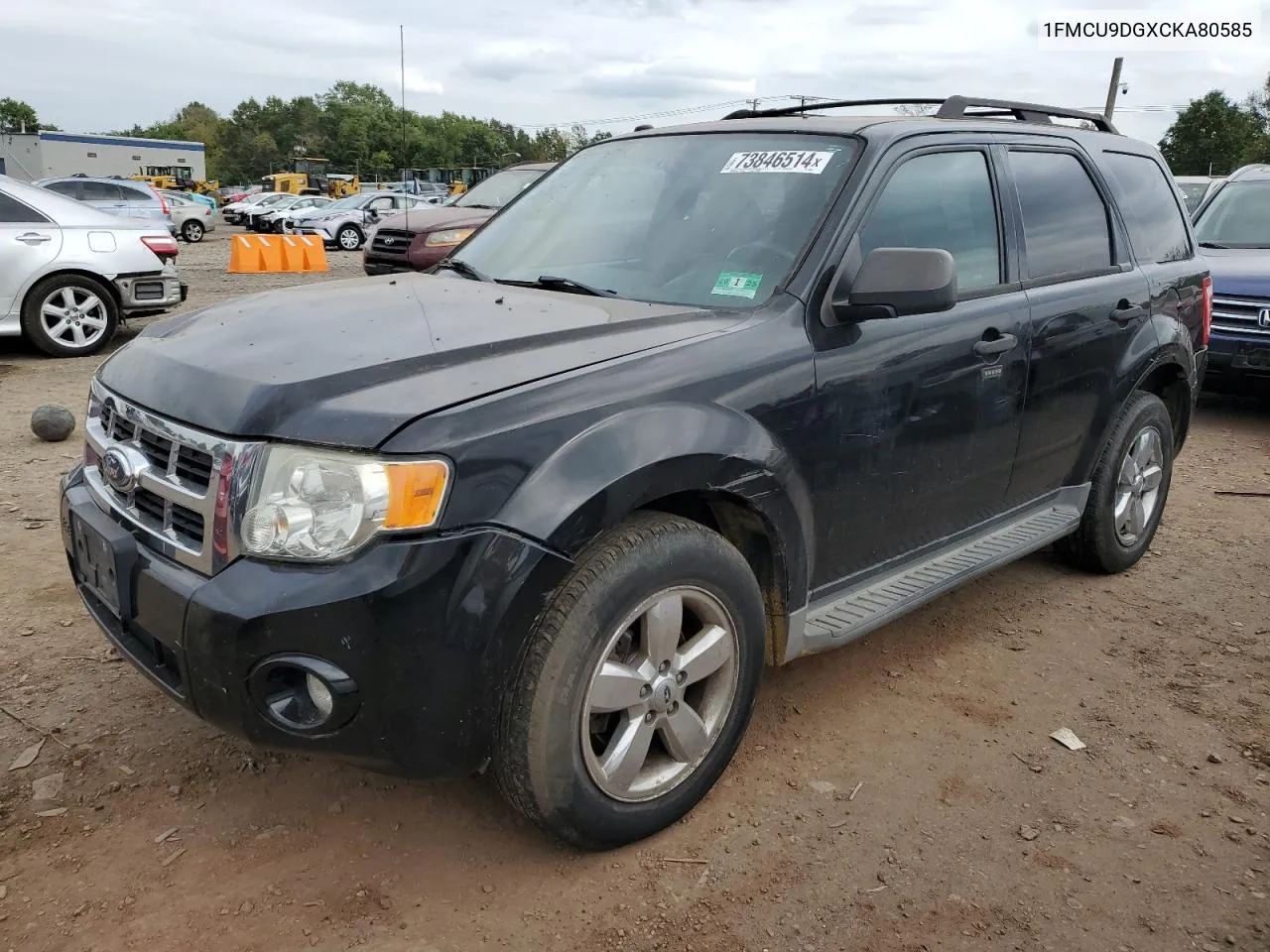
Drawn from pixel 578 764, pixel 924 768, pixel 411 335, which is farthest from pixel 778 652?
pixel 411 335

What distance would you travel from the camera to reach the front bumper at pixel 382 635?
206 cm

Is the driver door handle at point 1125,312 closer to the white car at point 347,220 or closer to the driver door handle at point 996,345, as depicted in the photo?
the driver door handle at point 996,345

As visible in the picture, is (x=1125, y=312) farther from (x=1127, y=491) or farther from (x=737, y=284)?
(x=737, y=284)

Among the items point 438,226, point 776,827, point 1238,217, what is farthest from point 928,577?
point 438,226

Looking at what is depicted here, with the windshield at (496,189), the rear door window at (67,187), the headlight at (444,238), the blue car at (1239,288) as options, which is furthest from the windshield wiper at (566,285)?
the rear door window at (67,187)

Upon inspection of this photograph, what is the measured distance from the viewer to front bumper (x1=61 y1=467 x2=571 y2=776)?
6.75 ft

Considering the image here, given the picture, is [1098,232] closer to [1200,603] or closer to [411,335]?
[1200,603]

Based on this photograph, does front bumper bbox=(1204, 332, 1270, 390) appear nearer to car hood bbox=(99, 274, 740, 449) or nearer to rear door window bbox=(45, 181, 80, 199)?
car hood bbox=(99, 274, 740, 449)

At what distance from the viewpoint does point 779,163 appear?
3.20 metres

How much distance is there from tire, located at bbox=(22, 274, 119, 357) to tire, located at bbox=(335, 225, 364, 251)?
63.5 feet

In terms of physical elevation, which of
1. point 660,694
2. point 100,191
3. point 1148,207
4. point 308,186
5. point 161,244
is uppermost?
point 308,186

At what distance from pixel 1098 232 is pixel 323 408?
10.8 ft

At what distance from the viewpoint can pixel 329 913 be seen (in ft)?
7.70

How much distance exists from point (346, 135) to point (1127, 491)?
104374 millimetres
